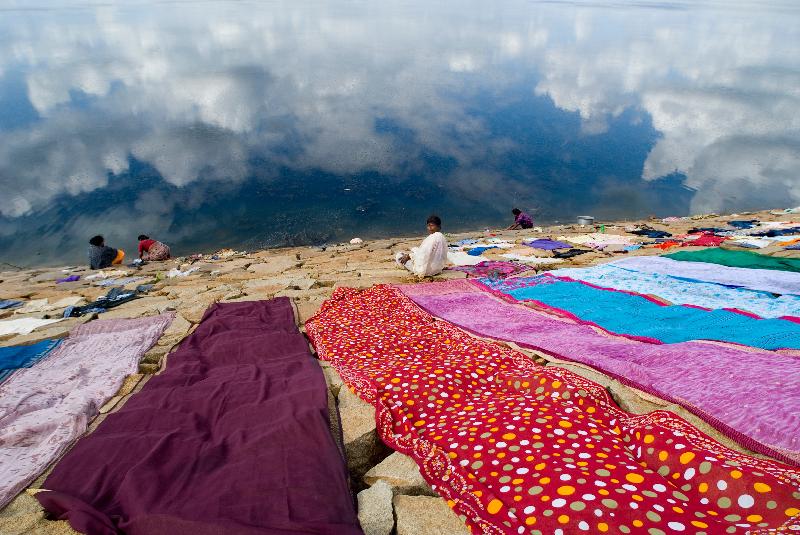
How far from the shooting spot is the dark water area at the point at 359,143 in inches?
720

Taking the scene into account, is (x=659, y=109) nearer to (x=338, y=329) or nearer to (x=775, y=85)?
(x=775, y=85)

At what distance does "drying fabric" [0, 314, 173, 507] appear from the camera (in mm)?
3408

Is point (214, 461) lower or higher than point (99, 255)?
higher

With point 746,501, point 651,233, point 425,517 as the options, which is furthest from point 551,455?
point 651,233

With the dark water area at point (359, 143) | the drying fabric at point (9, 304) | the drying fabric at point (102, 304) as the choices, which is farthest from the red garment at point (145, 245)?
the drying fabric at point (102, 304)

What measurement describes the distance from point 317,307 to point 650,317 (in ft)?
13.2

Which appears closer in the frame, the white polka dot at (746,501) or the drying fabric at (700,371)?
the white polka dot at (746,501)

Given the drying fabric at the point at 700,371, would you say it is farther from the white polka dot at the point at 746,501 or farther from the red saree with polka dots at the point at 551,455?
the white polka dot at the point at 746,501

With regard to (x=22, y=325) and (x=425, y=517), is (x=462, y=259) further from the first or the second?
(x=425, y=517)

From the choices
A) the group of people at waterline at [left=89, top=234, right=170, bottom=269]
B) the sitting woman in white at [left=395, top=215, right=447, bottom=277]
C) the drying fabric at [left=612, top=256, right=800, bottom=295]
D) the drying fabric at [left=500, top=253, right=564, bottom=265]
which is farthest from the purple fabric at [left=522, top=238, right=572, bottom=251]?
the group of people at waterline at [left=89, top=234, right=170, bottom=269]

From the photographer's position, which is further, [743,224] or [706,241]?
[743,224]

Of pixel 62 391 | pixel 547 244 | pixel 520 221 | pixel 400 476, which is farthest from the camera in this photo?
pixel 520 221

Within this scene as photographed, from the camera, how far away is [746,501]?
241cm

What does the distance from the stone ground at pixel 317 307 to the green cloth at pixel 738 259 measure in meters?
0.39
